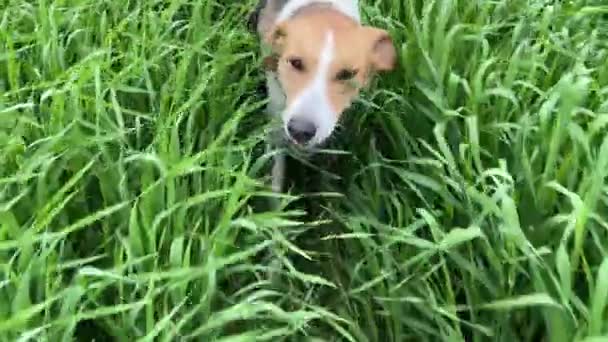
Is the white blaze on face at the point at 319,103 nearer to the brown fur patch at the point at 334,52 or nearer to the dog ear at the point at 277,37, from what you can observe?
the brown fur patch at the point at 334,52

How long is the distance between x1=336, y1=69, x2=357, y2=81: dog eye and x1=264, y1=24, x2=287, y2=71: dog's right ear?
220 millimetres

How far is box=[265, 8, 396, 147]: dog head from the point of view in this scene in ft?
8.80

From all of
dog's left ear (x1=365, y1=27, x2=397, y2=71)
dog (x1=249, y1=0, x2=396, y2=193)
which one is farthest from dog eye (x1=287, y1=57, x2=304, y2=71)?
dog's left ear (x1=365, y1=27, x2=397, y2=71)

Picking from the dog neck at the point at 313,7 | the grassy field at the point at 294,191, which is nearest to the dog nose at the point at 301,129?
the grassy field at the point at 294,191

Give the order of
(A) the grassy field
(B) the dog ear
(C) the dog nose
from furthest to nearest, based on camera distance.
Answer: (B) the dog ear, (C) the dog nose, (A) the grassy field

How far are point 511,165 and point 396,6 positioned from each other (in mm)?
1135

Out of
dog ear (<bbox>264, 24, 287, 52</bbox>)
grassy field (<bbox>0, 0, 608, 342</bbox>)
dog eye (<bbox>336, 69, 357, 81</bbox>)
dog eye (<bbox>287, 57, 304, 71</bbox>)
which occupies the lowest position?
grassy field (<bbox>0, 0, 608, 342</bbox>)

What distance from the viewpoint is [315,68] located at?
2.72 metres

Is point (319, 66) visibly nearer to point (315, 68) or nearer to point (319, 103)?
point (315, 68)

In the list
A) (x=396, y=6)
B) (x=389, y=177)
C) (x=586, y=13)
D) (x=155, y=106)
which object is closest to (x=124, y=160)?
(x=155, y=106)

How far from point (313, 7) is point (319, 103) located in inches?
19.8

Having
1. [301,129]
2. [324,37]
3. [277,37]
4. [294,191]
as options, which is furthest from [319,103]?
[294,191]

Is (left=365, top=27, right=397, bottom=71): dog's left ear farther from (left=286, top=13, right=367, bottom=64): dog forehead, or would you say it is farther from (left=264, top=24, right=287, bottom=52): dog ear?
(left=264, top=24, right=287, bottom=52): dog ear

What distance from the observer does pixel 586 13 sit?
331 cm
